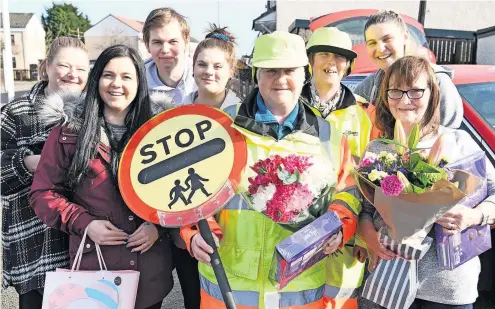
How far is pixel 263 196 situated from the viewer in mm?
1907

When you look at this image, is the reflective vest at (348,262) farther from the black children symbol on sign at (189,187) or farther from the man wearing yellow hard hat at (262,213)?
the black children symbol on sign at (189,187)

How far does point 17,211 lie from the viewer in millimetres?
2646

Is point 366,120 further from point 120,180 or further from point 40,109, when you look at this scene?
point 40,109

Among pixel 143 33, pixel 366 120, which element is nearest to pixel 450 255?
pixel 366 120

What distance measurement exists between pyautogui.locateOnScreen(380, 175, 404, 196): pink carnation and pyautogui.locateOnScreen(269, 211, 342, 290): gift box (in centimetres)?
23

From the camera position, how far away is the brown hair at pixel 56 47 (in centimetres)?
284

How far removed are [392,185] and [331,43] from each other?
1267mm

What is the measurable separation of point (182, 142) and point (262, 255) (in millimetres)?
591

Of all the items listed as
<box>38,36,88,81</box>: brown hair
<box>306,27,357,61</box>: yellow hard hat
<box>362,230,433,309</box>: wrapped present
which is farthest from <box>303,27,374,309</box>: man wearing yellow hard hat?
<box>38,36,88,81</box>: brown hair

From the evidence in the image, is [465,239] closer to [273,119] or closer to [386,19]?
[273,119]

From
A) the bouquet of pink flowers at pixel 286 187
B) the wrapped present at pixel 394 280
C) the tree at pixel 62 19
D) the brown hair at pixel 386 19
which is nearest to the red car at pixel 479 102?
the brown hair at pixel 386 19

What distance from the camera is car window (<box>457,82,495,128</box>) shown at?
11.5 ft

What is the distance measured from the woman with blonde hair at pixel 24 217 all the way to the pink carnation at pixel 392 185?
→ 171cm

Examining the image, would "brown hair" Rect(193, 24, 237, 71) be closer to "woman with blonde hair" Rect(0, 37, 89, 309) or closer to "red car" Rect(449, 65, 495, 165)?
"woman with blonde hair" Rect(0, 37, 89, 309)
